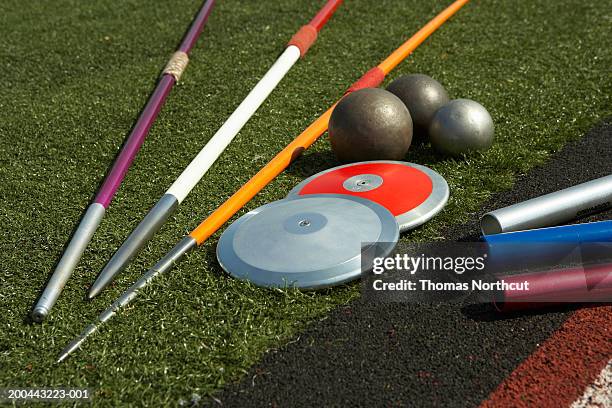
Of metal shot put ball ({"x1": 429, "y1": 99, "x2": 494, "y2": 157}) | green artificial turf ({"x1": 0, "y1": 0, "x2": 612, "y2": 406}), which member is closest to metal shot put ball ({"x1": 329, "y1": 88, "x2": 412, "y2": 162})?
metal shot put ball ({"x1": 429, "y1": 99, "x2": 494, "y2": 157})

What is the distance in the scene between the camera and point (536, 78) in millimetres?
6238

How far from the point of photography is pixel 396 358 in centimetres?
317

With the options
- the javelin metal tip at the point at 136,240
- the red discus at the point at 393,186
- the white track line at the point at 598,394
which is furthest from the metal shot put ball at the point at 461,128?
the white track line at the point at 598,394

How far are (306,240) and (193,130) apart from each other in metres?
2.27

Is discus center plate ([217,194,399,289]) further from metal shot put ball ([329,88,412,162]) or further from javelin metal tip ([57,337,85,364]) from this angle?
javelin metal tip ([57,337,85,364])

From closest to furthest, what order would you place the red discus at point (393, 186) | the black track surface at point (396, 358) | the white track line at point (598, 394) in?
the white track line at point (598, 394)
the black track surface at point (396, 358)
the red discus at point (393, 186)

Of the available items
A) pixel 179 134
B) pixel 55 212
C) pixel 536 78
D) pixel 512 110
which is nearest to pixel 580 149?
pixel 512 110

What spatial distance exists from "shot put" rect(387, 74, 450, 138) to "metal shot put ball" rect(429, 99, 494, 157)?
0.15 meters

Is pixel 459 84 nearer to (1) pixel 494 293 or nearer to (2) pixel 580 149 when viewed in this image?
(2) pixel 580 149

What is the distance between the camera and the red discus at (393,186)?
411 centimetres

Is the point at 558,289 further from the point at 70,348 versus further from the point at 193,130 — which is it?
the point at 193,130

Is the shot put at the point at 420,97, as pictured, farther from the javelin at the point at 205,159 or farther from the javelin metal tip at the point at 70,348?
the javelin metal tip at the point at 70,348

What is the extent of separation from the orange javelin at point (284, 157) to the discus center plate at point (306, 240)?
0.16 m

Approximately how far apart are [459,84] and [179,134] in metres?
2.47
